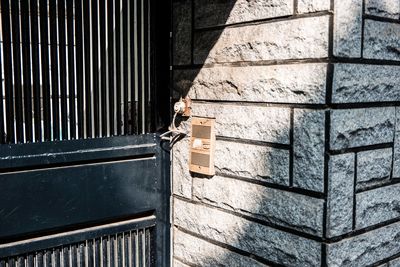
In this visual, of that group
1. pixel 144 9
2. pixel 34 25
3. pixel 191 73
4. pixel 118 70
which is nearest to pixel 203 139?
pixel 191 73

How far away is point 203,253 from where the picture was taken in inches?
124

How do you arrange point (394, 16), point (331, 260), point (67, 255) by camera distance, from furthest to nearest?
point (67, 255) → point (394, 16) → point (331, 260)

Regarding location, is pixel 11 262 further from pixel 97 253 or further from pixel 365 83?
pixel 365 83

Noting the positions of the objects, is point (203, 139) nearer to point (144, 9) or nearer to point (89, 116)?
point (89, 116)

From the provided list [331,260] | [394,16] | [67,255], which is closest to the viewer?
[331,260]

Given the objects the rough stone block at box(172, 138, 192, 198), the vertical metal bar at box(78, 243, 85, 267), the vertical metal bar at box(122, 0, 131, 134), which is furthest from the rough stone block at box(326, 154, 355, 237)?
the vertical metal bar at box(78, 243, 85, 267)

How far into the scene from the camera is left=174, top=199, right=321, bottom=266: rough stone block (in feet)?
8.45

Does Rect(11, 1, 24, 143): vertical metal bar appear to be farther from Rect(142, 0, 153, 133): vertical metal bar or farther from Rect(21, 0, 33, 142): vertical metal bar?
Rect(142, 0, 153, 133): vertical metal bar

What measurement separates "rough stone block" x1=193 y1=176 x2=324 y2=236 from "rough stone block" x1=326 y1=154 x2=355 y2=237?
0.05m

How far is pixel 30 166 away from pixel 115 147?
0.53 meters

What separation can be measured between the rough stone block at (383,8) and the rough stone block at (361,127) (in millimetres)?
495

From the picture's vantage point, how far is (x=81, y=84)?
114 inches

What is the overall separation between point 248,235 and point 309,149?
0.66 meters

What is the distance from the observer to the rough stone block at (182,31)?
3185 millimetres
